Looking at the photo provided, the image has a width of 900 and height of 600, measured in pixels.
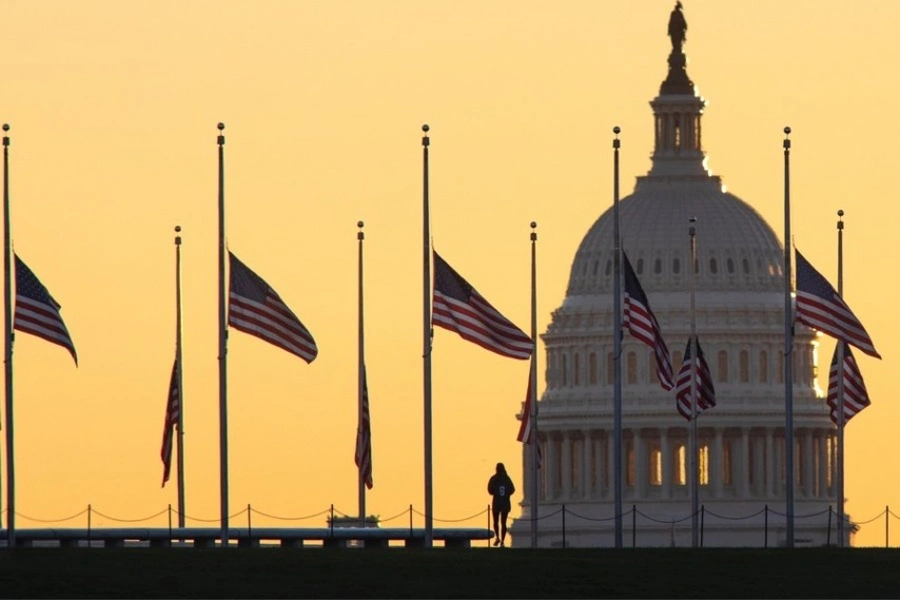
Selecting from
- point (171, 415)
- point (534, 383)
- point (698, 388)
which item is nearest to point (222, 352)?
point (171, 415)

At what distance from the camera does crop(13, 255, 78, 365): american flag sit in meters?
132

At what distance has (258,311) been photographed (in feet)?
438

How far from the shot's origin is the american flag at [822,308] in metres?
138

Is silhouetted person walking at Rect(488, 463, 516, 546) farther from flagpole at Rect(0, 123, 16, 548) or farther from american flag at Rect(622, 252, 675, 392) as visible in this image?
flagpole at Rect(0, 123, 16, 548)

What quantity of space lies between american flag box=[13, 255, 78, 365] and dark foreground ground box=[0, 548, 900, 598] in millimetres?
10315

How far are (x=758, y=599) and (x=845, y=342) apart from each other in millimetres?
33249

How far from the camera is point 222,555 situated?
11925 cm

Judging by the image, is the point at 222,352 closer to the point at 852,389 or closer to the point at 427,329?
the point at 427,329

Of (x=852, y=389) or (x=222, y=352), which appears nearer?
(x=222, y=352)

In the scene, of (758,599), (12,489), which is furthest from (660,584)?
(12,489)

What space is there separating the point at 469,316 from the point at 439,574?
74.9ft

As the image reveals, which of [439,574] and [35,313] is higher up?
[35,313]

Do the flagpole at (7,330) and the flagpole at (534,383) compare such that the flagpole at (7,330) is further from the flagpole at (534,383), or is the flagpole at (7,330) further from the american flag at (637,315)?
the flagpole at (534,383)

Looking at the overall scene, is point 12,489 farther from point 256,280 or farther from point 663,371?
point 663,371
